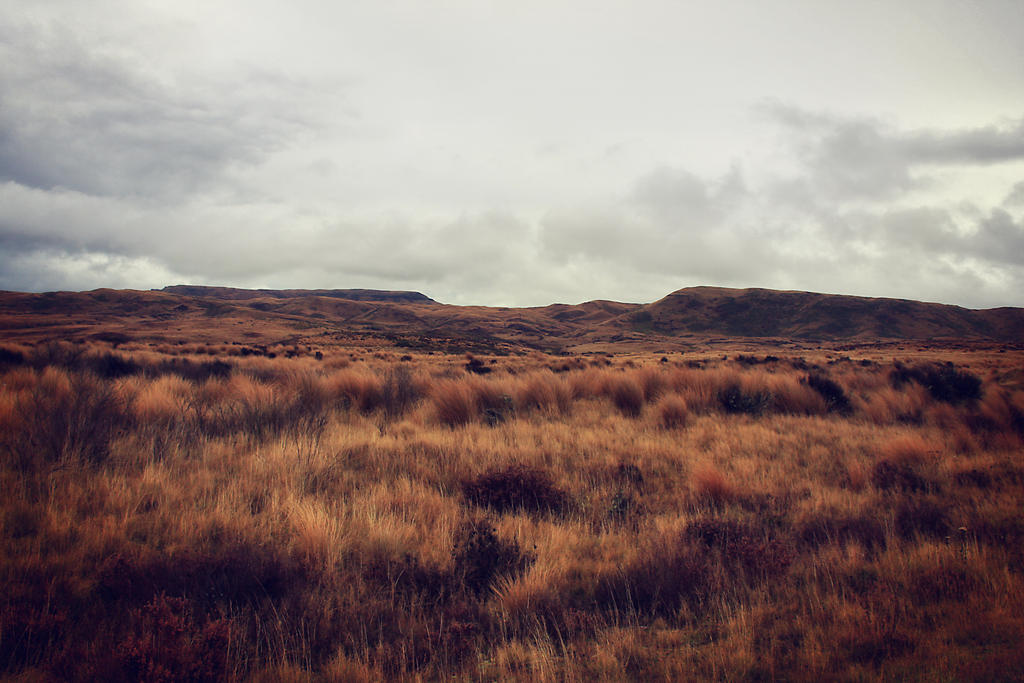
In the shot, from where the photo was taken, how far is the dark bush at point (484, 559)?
3.49 m

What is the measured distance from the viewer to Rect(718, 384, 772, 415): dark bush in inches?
396

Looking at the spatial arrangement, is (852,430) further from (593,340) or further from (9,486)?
(593,340)

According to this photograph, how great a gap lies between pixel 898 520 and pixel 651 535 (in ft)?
8.30

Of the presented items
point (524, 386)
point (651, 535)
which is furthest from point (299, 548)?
point (524, 386)

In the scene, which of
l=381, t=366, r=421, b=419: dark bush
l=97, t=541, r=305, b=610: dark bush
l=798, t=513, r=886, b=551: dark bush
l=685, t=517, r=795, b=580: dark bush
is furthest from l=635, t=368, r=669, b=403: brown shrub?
l=97, t=541, r=305, b=610: dark bush

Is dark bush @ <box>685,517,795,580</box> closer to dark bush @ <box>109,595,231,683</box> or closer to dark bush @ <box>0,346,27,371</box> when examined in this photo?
dark bush @ <box>109,595,231,683</box>

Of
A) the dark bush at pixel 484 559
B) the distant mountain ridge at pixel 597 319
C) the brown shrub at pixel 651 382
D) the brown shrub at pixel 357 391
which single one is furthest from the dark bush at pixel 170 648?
the distant mountain ridge at pixel 597 319

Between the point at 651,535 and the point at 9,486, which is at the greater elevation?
the point at 9,486

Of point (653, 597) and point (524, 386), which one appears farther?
point (524, 386)

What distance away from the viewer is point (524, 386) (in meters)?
10.9

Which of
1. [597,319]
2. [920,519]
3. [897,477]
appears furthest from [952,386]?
[597,319]

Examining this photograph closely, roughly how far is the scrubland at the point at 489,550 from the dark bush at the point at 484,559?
2cm

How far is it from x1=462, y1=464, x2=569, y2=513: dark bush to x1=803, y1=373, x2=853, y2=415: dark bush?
8416 mm

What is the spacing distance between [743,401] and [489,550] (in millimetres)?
8526
